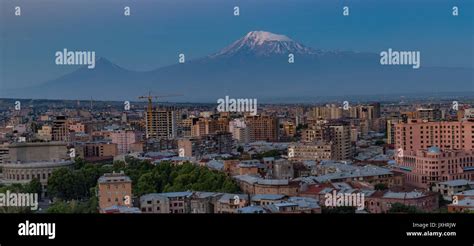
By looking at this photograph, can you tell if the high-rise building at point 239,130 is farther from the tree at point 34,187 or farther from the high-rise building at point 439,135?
the tree at point 34,187

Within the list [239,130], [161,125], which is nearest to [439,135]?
[239,130]

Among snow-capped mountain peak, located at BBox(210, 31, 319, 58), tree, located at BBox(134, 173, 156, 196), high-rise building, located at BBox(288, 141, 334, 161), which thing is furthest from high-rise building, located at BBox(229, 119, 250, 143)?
snow-capped mountain peak, located at BBox(210, 31, 319, 58)

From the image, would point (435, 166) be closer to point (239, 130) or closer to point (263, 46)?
point (263, 46)

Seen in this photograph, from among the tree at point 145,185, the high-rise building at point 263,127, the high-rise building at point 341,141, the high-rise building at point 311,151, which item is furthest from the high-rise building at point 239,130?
the tree at point 145,185

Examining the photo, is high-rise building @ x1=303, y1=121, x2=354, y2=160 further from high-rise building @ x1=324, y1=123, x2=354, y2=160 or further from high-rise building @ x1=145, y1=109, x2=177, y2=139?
high-rise building @ x1=145, y1=109, x2=177, y2=139

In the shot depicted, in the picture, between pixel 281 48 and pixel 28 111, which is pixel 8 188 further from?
pixel 281 48

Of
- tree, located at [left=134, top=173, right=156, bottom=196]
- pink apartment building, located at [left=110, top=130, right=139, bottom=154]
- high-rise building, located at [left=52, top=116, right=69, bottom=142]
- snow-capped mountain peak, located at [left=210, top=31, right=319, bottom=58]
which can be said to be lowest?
tree, located at [left=134, top=173, right=156, bottom=196]
